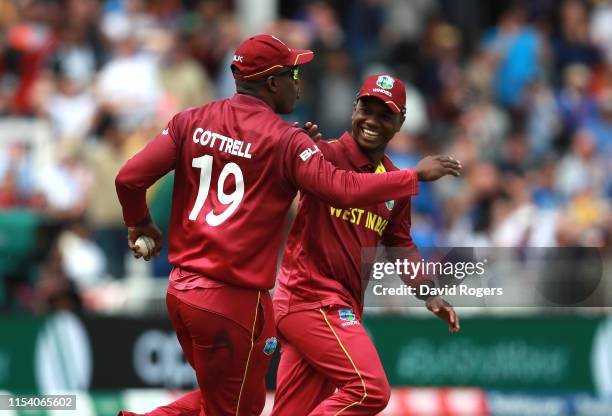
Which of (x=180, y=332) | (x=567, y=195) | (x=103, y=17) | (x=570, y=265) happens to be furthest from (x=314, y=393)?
(x=103, y=17)

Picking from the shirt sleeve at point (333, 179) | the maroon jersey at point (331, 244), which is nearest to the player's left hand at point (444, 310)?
the maroon jersey at point (331, 244)

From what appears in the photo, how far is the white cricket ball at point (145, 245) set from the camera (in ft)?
25.1

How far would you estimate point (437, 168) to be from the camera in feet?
23.7

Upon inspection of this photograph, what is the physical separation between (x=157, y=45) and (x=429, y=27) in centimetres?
382

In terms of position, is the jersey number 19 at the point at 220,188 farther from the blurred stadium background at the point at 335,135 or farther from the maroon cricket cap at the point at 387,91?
the blurred stadium background at the point at 335,135

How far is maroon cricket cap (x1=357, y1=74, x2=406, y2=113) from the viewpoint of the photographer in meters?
7.65

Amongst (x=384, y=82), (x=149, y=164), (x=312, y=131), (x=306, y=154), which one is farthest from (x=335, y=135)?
(x=306, y=154)

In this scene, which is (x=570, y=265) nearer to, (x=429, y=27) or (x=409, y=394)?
(x=409, y=394)

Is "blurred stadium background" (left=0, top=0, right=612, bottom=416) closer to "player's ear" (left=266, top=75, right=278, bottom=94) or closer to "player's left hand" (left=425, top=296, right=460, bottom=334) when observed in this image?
"player's left hand" (left=425, top=296, right=460, bottom=334)

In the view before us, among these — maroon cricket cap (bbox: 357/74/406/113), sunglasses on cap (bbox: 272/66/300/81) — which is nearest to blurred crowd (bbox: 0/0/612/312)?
maroon cricket cap (bbox: 357/74/406/113)

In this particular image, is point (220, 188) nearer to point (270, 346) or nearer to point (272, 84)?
point (272, 84)

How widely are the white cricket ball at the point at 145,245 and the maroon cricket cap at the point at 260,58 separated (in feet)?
3.53

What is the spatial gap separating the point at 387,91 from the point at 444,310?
1300mm

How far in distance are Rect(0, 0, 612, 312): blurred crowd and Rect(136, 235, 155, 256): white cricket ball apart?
17.1 ft
